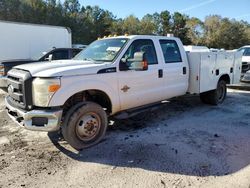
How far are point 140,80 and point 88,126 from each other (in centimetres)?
148

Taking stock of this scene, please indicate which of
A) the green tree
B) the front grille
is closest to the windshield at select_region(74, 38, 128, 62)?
the front grille

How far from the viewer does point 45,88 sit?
14.1 feet

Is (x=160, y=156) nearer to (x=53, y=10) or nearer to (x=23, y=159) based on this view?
(x=23, y=159)

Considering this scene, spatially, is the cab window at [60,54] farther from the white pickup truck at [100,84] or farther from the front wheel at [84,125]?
the front wheel at [84,125]

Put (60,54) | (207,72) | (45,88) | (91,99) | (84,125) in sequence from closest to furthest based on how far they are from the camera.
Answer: (45,88) < (84,125) < (91,99) < (207,72) < (60,54)

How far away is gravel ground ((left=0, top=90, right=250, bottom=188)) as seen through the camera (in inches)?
150

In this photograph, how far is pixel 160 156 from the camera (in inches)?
179

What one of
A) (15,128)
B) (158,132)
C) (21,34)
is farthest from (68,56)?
(158,132)

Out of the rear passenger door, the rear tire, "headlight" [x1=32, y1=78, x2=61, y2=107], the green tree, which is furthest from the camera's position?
the green tree

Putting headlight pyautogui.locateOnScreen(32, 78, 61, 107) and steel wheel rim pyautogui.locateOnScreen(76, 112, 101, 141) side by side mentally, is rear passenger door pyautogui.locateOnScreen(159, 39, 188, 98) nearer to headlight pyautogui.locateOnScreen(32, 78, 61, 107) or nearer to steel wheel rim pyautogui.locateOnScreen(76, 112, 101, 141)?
steel wheel rim pyautogui.locateOnScreen(76, 112, 101, 141)

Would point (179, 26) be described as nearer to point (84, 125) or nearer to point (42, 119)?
point (84, 125)

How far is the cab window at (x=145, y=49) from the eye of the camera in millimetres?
5618

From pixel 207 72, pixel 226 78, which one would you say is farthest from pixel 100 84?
pixel 226 78

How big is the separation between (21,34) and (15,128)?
7.22 m
